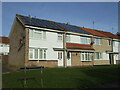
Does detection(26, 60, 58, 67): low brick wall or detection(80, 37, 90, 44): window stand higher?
detection(80, 37, 90, 44): window

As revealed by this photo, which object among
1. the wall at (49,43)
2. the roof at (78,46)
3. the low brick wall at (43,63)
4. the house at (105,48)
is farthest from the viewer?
the house at (105,48)

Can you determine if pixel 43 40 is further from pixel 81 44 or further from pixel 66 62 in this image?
pixel 81 44

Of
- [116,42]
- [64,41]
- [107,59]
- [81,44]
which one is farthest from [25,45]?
[116,42]

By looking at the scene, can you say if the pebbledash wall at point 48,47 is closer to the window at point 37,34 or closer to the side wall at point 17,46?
the window at point 37,34

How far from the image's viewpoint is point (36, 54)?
2048 cm

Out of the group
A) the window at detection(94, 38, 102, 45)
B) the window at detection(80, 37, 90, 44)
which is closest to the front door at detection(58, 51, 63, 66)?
the window at detection(80, 37, 90, 44)

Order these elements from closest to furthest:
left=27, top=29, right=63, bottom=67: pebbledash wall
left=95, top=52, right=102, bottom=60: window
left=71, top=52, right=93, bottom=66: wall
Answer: left=27, top=29, right=63, bottom=67: pebbledash wall
left=71, top=52, right=93, bottom=66: wall
left=95, top=52, right=102, bottom=60: window

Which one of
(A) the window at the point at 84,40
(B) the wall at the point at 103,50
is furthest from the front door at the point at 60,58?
(B) the wall at the point at 103,50

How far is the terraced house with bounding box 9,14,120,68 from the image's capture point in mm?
20062

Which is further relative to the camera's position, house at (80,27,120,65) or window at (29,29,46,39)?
house at (80,27,120,65)

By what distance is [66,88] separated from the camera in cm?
902

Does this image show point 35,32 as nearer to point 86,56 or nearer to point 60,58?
point 60,58

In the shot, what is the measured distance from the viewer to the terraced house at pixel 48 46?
20.1 meters

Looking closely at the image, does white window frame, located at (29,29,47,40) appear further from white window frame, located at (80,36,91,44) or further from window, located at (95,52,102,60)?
window, located at (95,52,102,60)
